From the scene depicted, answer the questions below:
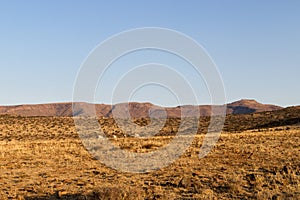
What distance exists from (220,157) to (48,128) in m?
49.9

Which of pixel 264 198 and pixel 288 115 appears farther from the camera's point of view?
pixel 288 115

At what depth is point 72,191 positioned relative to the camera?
15625 mm

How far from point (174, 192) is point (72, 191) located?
403 centimetres

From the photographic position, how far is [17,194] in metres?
15.4

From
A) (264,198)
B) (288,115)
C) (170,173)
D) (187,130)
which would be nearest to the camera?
(264,198)

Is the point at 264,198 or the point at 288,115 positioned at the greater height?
the point at 288,115

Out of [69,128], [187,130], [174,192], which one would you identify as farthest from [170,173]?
[69,128]

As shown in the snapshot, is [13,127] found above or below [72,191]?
above

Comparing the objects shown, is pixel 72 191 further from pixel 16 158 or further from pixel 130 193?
pixel 16 158

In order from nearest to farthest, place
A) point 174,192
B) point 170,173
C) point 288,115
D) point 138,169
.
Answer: point 174,192, point 170,173, point 138,169, point 288,115

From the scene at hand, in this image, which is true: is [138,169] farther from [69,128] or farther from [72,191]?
[69,128]

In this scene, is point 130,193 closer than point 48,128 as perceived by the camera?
Yes

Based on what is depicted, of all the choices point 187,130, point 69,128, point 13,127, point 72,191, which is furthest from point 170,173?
point 13,127

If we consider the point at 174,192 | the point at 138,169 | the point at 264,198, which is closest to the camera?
the point at 264,198
